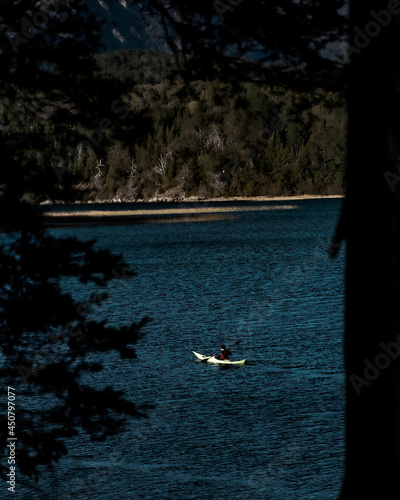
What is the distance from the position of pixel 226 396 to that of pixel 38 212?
18181 mm

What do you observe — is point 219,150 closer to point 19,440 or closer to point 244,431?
point 244,431

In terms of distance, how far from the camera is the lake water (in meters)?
19.3

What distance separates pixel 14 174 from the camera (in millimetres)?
8352

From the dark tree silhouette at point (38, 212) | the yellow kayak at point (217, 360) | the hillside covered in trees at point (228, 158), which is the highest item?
the dark tree silhouette at point (38, 212)

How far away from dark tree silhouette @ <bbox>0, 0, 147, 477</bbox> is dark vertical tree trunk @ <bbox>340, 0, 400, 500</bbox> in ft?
13.1

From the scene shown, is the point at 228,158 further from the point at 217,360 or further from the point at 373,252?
the point at 373,252

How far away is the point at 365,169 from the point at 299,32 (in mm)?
2493

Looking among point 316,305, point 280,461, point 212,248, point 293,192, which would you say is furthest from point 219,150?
point 280,461

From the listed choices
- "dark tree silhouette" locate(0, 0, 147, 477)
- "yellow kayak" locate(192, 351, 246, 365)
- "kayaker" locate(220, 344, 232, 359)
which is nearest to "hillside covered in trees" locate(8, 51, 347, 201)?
"yellow kayak" locate(192, 351, 246, 365)

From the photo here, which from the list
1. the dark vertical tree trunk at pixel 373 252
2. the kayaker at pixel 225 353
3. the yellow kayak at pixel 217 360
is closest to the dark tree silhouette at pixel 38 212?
the dark vertical tree trunk at pixel 373 252

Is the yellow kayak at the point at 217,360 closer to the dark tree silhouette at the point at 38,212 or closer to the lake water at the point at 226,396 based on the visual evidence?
the lake water at the point at 226,396

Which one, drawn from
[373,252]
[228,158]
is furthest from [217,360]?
[228,158]

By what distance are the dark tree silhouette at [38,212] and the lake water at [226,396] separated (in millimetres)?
2003

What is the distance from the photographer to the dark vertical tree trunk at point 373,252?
4344 mm
